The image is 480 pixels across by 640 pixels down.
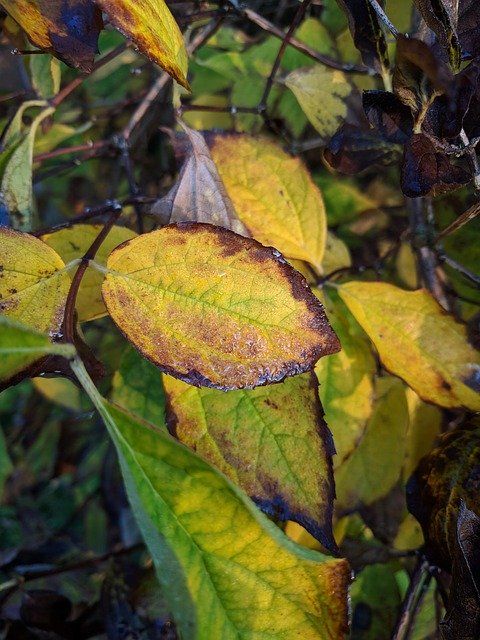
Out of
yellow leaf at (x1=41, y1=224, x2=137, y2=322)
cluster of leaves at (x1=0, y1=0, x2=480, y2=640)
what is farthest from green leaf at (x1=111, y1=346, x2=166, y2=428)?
yellow leaf at (x1=41, y1=224, x2=137, y2=322)

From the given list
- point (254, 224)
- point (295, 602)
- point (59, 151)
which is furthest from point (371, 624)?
point (59, 151)

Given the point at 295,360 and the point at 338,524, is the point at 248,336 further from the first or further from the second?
the point at 338,524

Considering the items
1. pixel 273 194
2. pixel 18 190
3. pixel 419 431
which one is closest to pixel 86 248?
pixel 18 190

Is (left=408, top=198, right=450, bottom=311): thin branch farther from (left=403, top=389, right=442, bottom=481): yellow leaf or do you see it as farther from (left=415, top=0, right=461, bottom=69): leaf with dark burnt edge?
(left=415, top=0, right=461, bottom=69): leaf with dark burnt edge

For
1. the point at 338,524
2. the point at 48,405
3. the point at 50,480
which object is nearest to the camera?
the point at 338,524

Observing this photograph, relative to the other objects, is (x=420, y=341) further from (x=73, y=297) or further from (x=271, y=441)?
(x=73, y=297)
